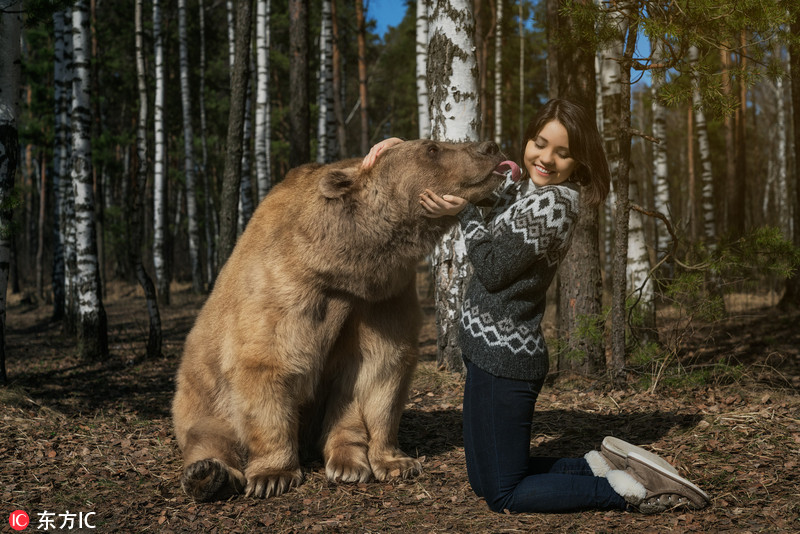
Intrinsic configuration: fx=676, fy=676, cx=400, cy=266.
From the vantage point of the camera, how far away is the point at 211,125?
2720 cm

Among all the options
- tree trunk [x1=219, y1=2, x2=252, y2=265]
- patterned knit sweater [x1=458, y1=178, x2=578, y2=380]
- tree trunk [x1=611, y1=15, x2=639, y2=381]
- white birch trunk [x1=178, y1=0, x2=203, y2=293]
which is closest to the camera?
patterned knit sweater [x1=458, y1=178, x2=578, y2=380]

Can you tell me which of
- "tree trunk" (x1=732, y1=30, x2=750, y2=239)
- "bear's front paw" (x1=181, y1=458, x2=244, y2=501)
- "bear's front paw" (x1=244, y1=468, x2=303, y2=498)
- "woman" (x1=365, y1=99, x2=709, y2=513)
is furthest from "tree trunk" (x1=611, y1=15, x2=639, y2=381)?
"tree trunk" (x1=732, y1=30, x2=750, y2=239)

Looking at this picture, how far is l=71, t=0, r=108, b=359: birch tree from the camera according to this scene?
786cm

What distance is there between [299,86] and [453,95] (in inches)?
166

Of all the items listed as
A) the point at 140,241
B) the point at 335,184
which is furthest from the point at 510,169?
the point at 140,241

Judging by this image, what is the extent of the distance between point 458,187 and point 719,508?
1.94 m

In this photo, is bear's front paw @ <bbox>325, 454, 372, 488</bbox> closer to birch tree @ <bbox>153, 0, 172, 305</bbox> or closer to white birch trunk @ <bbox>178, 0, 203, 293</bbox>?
birch tree @ <bbox>153, 0, 172, 305</bbox>

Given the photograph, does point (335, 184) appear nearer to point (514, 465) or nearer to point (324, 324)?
point (324, 324)

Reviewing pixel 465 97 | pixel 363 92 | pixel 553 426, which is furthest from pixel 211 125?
pixel 553 426

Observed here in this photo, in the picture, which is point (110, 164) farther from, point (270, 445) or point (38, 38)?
point (270, 445)

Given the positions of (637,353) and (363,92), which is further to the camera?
(363,92)

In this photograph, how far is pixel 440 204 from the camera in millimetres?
3324

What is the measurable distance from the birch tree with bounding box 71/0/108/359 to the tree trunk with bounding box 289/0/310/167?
102 inches

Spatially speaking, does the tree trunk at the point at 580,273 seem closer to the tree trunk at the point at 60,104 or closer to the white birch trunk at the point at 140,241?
the white birch trunk at the point at 140,241
